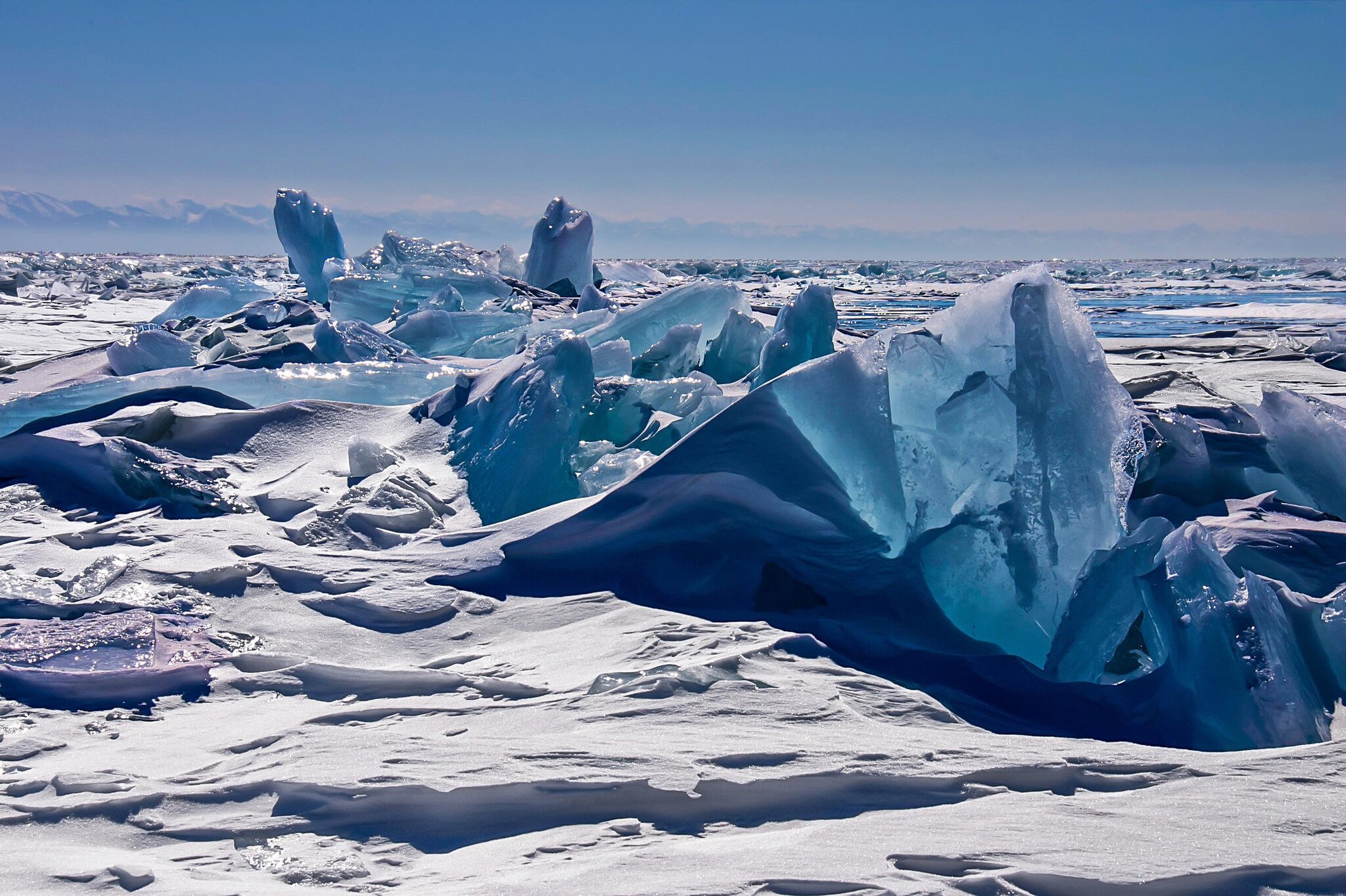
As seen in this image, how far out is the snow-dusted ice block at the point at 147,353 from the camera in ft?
22.7

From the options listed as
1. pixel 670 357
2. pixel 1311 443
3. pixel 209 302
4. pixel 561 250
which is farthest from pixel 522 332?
pixel 209 302

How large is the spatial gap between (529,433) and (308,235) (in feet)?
29.9

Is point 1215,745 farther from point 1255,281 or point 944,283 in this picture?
point 1255,281

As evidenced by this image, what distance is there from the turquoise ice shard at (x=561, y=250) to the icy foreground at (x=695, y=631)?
751 centimetres

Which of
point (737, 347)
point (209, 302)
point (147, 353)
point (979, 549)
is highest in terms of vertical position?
point (209, 302)

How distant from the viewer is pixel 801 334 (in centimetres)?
521

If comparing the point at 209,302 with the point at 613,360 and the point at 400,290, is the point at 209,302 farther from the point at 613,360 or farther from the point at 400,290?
the point at 613,360

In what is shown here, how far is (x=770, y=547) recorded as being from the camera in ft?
10.3

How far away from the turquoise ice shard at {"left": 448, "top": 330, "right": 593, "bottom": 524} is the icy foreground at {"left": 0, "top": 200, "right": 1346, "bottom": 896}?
19mm

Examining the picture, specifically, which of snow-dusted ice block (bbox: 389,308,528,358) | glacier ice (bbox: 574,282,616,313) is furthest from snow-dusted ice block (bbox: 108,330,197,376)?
glacier ice (bbox: 574,282,616,313)

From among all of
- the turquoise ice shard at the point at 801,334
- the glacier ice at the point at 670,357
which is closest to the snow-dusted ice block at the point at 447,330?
the glacier ice at the point at 670,357

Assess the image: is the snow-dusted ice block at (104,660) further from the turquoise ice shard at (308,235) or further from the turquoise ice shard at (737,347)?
the turquoise ice shard at (308,235)

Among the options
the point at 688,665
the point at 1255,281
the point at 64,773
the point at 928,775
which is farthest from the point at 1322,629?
the point at 1255,281

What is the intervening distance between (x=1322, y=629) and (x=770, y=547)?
1.59m
